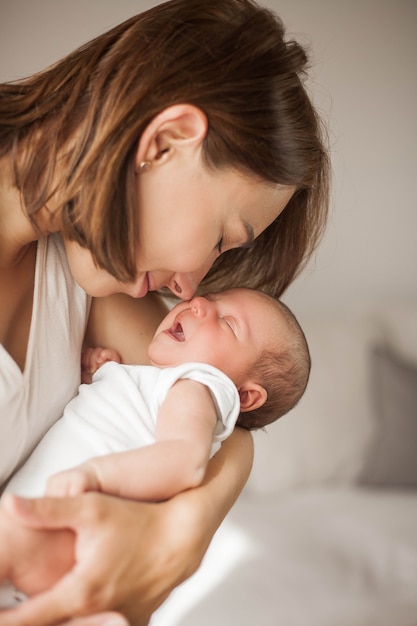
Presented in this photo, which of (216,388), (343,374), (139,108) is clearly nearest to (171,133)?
(139,108)

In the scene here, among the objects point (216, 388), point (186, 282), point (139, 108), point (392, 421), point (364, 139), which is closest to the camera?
point (139, 108)

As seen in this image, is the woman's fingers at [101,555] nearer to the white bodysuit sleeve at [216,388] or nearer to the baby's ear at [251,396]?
the white bodysuit sleeve at [216,388]

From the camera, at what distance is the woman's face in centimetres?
106

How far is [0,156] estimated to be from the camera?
1131mm

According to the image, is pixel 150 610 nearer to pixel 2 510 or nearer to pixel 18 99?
pixel 2 510

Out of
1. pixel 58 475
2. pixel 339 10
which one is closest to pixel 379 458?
pixel 339 10

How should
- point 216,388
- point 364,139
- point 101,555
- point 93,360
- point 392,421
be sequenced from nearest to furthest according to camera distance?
point 101,555, point 216,388, point 93,360, point 392,421, point 364,139

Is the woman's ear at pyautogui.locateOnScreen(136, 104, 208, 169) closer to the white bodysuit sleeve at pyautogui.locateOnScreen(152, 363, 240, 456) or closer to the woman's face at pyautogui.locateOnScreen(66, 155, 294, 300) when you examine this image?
the woman's face at pyautogui.locateOnScreen(66, 155, 294, 300)

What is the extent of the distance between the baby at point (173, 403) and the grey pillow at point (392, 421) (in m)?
1.05

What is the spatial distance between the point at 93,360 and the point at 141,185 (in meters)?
0.42

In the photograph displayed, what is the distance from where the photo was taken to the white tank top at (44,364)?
1.12m

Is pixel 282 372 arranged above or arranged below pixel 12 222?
below

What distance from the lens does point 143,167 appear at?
3.46 ft

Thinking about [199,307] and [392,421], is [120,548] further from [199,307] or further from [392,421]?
[392,421]
